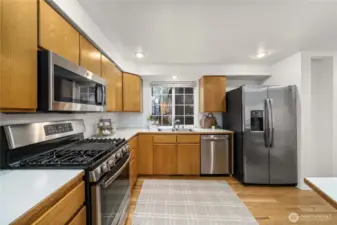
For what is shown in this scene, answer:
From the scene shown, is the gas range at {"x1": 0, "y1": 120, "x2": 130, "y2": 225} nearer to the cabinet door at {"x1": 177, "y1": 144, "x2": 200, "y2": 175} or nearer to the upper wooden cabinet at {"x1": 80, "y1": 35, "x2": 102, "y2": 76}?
the upper wooden cabinet at {"x1": 80, "y1": 35, "x2": 102, "y2": 76}

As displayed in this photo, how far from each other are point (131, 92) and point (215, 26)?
2.06 meters

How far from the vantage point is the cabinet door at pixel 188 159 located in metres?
3.75

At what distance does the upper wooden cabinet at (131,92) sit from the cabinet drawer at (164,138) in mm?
707

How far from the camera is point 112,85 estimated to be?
9.82 ft

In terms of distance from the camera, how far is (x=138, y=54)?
11.0ft

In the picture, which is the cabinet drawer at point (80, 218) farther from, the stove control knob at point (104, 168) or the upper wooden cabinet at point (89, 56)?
the upper wooden cabinet at point (89, 56)

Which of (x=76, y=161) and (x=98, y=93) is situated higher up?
(x=98, y=93)

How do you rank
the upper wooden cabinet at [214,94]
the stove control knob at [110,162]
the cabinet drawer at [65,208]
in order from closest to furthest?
the cabinet drawer at [65,208] < the stove control knob at [110,162] < the upper wooden cabinet at [214,94]

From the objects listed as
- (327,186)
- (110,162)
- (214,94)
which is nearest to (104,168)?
(110,162)

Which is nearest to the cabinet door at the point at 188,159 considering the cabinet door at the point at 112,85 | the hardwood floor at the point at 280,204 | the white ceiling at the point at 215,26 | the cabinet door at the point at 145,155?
the cabinet door at the point at 145,155

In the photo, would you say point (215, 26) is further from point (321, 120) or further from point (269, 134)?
point (321, 120)

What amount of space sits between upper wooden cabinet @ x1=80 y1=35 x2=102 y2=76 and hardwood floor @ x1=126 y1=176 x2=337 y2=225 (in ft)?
5.67

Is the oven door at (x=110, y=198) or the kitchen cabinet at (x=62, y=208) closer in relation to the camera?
the kitchen cabinet at (x=62, y=208)

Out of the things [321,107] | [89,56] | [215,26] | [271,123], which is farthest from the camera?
[321,107]
